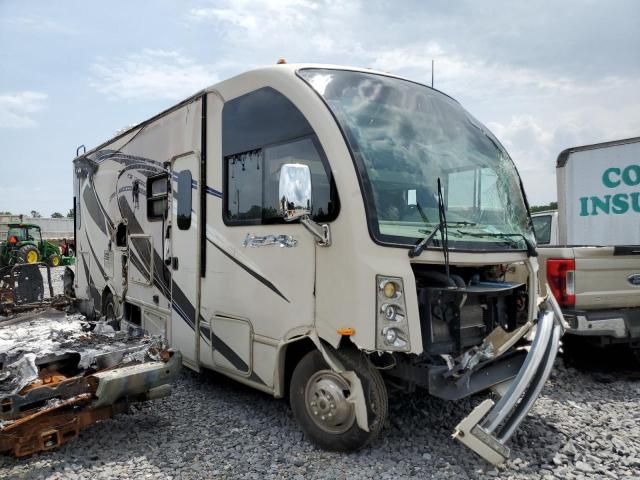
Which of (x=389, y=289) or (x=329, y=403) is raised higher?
(x=389, y=289)


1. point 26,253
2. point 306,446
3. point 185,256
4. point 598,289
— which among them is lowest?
point 306,446

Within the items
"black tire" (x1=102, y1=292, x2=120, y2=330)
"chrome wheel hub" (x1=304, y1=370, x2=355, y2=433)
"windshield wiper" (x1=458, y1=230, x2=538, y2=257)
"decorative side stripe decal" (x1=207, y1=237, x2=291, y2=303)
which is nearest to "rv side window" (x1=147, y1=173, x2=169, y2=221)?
"decorative side stripe decal" (x1=207, y1=237, x2=291, y2=303)

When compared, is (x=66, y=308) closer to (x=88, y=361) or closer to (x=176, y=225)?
(x=176, y=225)

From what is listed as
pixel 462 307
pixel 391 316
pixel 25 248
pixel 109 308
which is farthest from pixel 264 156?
pixel 25 248

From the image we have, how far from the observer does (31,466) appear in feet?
11.9

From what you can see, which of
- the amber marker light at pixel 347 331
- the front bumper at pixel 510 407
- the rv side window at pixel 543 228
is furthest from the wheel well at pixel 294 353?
the rv side window at pixel 543 228

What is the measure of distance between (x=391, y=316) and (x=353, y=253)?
49 cm

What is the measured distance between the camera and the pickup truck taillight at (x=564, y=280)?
550 centimetres

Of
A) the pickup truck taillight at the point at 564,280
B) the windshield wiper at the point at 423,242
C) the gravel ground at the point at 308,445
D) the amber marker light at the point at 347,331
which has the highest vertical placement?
the windshield wiper at the point at 423,242

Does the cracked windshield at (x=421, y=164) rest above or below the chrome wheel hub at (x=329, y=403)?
above

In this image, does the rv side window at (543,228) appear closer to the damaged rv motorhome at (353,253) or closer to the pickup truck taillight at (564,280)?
the pickup truck taillight at (564,280)

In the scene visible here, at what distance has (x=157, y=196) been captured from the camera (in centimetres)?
587

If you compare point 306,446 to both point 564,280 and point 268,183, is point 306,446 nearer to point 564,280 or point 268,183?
point 268,183

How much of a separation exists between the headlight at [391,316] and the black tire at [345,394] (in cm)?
35
